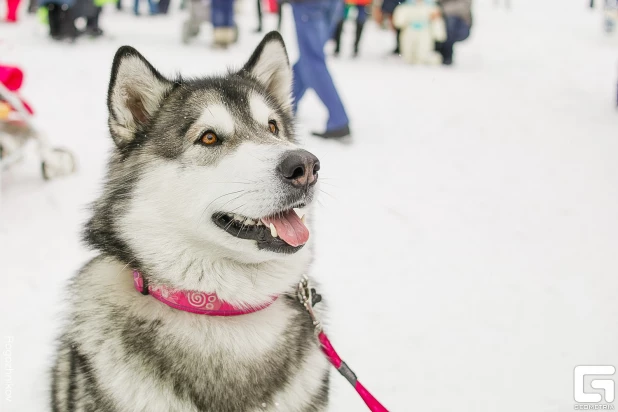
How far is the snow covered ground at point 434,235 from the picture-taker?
2.77m

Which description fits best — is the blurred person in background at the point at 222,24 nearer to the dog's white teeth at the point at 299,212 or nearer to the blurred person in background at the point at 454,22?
the blurred person in background at the point at 454,22

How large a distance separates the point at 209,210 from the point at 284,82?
863 millimetres

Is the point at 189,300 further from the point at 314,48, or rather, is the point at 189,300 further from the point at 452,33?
the point at 452,33

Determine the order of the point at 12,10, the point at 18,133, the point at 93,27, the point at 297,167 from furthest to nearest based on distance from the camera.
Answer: the point at 12,10
the point at 93,27
the point at 18,133
the point at 297,167

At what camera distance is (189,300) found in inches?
71.4

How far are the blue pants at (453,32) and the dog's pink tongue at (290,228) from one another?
31.9 feet

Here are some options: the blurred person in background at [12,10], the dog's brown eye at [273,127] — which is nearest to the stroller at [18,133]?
the dog's brown eye at [273,127]

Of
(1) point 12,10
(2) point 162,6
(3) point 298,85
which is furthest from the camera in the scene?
(2) point 162,6

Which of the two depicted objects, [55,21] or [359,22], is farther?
[359,22]

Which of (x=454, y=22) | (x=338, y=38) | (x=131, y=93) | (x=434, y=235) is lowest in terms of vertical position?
(x=434, y=235)

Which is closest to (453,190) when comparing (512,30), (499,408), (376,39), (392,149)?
(392,149)

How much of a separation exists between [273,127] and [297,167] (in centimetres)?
53

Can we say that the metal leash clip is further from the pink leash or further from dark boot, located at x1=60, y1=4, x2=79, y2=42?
dark boot, located at x1=60, y1=4, x2=79, y2=42

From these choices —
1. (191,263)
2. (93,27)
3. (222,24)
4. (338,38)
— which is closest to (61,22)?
(93,27)
